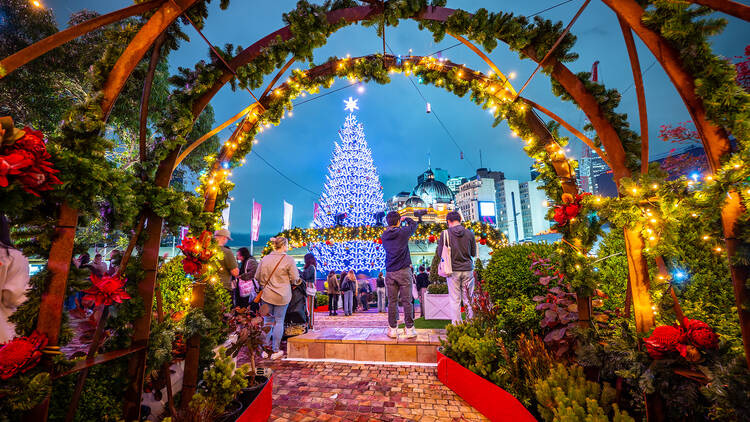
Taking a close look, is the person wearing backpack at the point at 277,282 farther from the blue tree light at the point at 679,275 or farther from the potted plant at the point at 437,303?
the blue tree light at the point at 679,275

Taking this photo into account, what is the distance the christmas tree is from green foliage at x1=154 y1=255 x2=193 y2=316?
469 inches

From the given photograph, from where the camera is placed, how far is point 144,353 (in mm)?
2076

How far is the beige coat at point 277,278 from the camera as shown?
4758 mm

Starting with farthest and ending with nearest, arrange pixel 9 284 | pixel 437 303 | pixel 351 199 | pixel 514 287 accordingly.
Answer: pixel 351 199, pixel 437 303, pixel 514 287, pixel 9 284

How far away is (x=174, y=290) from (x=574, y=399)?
4.91m

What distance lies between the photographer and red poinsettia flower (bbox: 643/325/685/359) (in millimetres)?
1682

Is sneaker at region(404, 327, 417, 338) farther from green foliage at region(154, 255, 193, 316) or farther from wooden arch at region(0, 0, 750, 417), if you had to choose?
green foliage at region(154, 255, 193, 316)

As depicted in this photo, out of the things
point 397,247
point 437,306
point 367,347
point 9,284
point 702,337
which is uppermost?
point 397,247

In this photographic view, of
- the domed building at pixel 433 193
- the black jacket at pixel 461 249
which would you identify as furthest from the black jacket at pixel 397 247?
the domed building at pixel 433 193

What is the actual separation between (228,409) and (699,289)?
4.08m

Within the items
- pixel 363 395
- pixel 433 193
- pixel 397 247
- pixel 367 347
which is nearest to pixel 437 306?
pixel 367 347

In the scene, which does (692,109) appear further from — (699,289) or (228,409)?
(228,409)

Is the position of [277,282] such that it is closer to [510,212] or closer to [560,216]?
[560,216]

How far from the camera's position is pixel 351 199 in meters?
16.4
